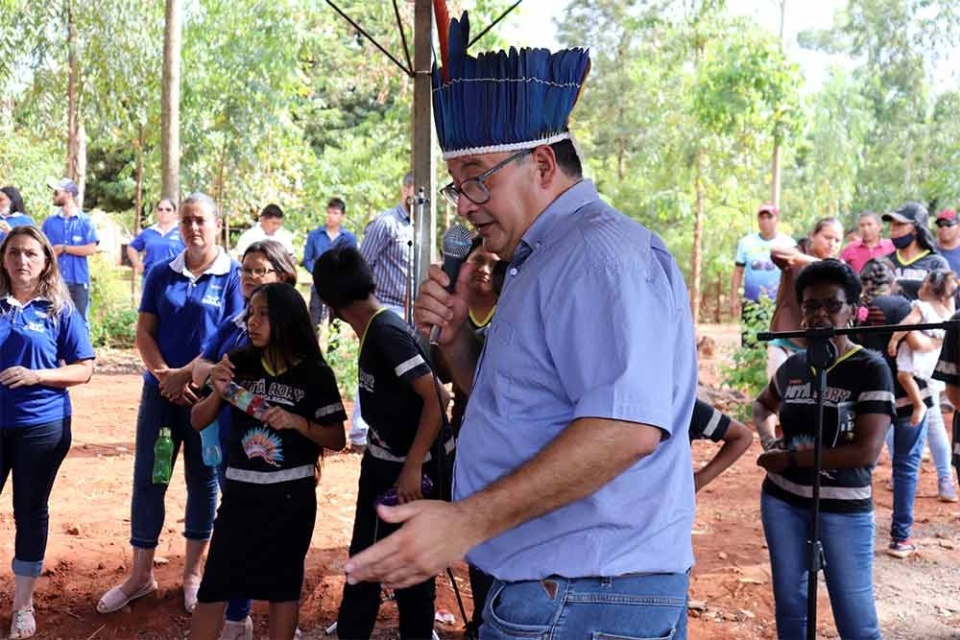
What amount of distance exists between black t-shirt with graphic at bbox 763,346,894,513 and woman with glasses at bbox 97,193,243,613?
105 inches

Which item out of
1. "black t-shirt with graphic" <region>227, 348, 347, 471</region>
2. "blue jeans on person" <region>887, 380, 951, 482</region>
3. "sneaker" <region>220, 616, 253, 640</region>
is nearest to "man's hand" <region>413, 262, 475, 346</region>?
"black t-shirt with graphic" <region>227, 348, 347, 471</region>

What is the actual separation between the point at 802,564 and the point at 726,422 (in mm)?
569

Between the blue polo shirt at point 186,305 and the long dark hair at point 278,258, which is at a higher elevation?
the long dark hair at point 278,258

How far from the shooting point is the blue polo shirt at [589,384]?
73.2 inches

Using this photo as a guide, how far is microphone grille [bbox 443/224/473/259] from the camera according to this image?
9.94 feet

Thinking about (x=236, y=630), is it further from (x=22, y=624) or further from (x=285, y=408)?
(x=285, y=408)

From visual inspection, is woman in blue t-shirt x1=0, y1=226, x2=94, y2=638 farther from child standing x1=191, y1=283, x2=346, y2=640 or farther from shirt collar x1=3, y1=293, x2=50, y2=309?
child standing x1=191, y1=283, x2=346, y2=640

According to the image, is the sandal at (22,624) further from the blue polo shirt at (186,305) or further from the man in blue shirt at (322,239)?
the man in blue shirt at (322,239)

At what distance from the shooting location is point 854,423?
3791 millimetres

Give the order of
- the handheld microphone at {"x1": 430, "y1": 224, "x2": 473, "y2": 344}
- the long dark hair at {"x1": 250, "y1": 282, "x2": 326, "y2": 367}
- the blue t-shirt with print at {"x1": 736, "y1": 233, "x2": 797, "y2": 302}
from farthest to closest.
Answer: the blue t-shirt with print at {"x1": 736, "y1": 233, "x2": 797, "y2": 302} → the long dark hair at {"x1": 250, "y1": 282, "x2": 326, "y2": 367} → the handheld microphone at {"x1": 430, "y1": 224, "x2": 473, "y2": 344}

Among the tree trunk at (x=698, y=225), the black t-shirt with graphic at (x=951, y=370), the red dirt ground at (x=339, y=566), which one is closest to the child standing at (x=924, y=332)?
the red dirt ground at (x=339, y=566)

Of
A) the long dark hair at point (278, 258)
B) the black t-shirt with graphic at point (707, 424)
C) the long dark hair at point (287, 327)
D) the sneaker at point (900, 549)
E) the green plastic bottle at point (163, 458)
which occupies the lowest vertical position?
the sneaker at point (900, 549)

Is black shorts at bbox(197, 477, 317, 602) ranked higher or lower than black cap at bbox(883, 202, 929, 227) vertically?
lower

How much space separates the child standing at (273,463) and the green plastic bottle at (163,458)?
74 cm
